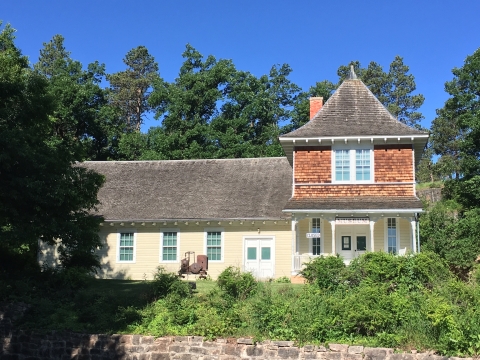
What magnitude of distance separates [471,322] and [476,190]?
1598 cm

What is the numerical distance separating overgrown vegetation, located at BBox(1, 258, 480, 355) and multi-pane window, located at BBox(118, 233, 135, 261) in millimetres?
7785

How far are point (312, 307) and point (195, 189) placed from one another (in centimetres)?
1351

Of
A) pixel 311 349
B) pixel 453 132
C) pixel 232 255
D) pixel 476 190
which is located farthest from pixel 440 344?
pixel 453 132

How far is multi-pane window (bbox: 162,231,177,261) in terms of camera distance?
24.0 m

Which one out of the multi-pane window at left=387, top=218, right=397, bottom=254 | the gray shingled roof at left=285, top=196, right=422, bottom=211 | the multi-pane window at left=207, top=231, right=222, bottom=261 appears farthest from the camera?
the multi-pane window at left=207, top=231, right=222, bottom=261

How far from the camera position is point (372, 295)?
13258 mm

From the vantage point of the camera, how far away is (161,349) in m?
13.1

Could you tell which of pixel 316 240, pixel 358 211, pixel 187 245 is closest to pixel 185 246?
pixel 187 245

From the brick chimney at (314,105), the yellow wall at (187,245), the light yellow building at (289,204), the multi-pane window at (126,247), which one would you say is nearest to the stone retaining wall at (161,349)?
the light yellow building at (289,204)

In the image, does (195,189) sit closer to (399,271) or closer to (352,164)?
(352,164)

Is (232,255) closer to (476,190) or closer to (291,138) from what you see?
(291,138)

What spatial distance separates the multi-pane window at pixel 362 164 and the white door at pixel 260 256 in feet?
15.9

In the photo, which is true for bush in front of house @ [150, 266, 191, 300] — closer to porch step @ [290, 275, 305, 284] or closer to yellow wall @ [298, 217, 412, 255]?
porch step @ [290, 275, 305, 284]

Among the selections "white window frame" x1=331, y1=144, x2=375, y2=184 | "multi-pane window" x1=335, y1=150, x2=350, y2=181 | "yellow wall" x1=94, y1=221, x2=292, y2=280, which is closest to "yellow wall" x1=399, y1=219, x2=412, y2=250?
"white window frame" x1=331, y1=144, x2=375, y2=184
